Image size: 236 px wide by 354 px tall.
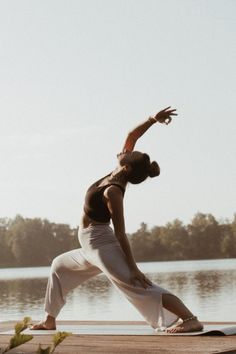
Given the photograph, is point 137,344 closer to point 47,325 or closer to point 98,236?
point 98,236

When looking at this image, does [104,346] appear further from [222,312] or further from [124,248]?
[222,312]

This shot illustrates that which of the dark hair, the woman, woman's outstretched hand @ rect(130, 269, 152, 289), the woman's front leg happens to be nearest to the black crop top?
the woman

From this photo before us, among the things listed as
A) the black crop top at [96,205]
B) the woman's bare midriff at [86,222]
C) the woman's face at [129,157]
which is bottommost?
the woman's bare midriff at [86,222]

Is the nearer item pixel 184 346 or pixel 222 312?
pixel 184 346

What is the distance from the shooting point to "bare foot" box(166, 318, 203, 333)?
16.5ft

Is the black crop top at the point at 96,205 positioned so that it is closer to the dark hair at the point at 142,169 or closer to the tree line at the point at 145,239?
the dark hair at the point at 142,169

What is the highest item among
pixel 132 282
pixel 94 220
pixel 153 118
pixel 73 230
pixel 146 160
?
pixel 73 230

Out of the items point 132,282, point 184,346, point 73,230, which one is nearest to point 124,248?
point 132,282

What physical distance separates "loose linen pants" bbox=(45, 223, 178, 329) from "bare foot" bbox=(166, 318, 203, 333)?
5 centimetres

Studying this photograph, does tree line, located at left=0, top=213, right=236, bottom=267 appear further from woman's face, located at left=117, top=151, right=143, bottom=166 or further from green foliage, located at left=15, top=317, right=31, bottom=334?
green foliage, located at left=15, top=317, right=31, bottom=334

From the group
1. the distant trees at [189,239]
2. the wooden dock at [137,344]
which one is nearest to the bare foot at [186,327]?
the wooden dock at [137,344]

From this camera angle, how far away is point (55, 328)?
5.63 meters

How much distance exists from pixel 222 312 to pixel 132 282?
1211 centimetres

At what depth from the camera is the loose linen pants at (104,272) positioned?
509 cm
